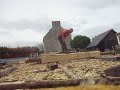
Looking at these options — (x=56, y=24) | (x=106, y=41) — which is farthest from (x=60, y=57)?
(x=56, y=24)

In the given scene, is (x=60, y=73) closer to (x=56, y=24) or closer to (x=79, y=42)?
(x=56, y=24)

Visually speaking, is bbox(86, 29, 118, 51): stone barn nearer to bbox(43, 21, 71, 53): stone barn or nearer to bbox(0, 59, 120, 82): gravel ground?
bbox(43, 21, 71, 53): stone barn

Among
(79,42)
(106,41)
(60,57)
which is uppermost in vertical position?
(79,42)

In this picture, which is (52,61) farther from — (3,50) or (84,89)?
(3,50)

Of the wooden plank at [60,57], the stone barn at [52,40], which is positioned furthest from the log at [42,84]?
the stone barn at [52,40]

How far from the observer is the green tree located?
56.1 meters

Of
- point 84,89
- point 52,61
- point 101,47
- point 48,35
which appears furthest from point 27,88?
point 48,35

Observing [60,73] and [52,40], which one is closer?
[60,73]

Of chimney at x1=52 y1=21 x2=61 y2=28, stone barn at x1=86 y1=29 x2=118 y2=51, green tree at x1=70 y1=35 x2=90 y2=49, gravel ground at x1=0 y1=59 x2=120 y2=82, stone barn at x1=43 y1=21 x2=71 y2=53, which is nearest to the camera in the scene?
gravel ground at x1=0 y1=59 x2=120 y2=82

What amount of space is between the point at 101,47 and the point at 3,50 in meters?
17.7

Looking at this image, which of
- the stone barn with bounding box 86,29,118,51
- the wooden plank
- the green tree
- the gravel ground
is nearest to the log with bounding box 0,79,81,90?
the gravel ground

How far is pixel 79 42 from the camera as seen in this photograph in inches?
2256

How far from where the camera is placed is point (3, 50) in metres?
47.2

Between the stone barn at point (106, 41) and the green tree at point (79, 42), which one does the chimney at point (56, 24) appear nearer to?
the green tree at point (79, 42)
